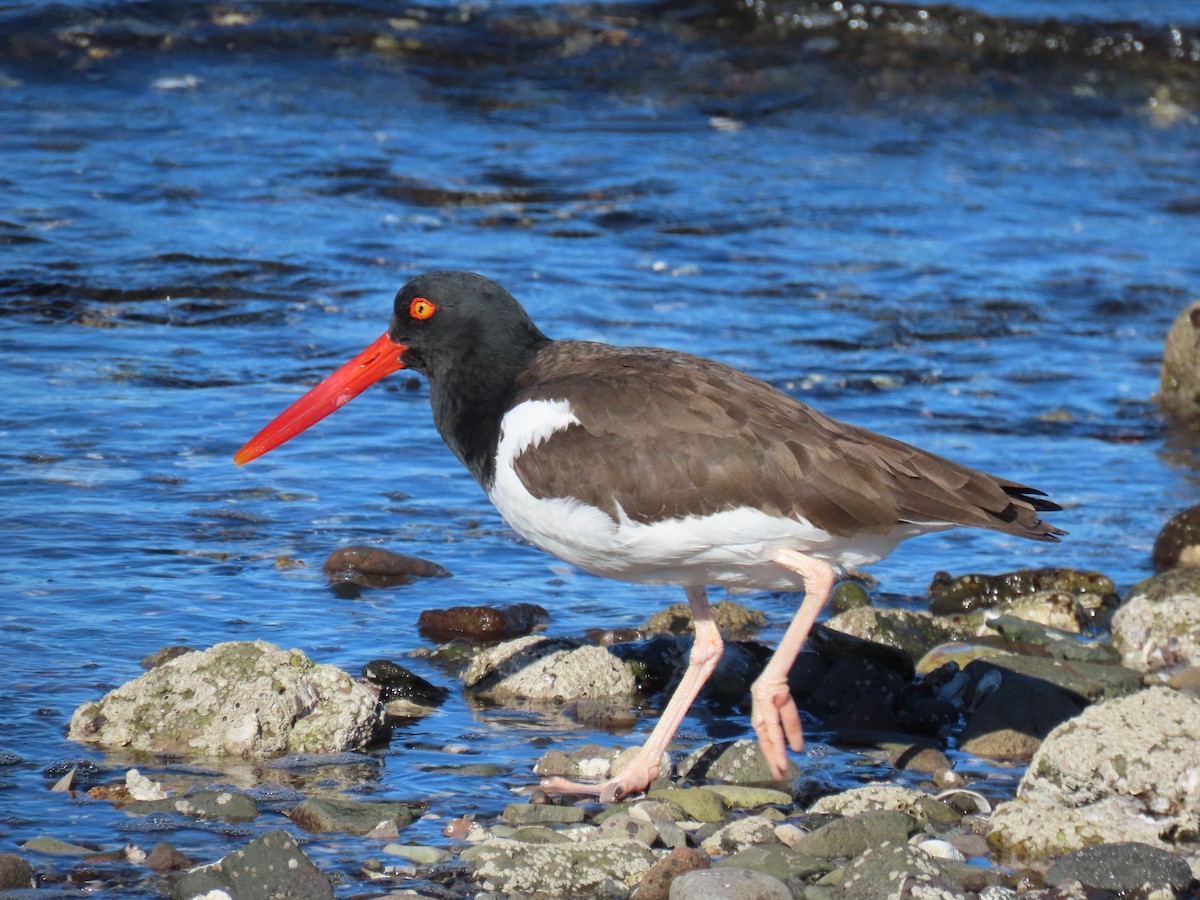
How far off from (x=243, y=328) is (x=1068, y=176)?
842cm

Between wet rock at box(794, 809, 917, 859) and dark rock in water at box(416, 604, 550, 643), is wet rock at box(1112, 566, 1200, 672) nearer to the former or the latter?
wet rock at box(794, 809, 917, 859)

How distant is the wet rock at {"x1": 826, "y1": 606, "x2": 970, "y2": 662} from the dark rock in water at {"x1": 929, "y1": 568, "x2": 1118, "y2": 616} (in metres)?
0.38

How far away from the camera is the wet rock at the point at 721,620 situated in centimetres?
555

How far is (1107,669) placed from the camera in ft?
17.1

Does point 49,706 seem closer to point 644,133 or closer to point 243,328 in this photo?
point 243,328

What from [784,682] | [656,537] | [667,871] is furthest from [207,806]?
[784,682]

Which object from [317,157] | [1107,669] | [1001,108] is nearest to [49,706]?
[1107,669]

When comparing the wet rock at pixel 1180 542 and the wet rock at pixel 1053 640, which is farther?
the wet rock at pixel 1180 542

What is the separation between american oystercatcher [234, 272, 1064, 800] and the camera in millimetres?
4266

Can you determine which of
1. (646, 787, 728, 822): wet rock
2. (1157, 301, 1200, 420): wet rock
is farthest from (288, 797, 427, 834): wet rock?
(1157, 301, 1200, 420): wet rock

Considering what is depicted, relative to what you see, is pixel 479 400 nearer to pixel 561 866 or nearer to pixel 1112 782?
pixel 561 866

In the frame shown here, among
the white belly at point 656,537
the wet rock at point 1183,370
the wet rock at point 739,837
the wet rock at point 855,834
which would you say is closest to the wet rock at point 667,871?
the wet rock at point 739,837

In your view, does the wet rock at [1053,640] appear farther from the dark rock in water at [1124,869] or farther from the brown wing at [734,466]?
the dark rock in water at [1124,869]

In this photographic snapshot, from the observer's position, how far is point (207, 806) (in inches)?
150
